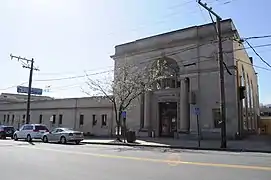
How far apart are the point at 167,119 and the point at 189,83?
4.93 m

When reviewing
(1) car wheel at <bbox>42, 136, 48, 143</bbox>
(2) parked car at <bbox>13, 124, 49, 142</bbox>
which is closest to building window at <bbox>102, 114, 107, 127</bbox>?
(2) parked car at <bbox>13, 124, 49, 142</bbox>

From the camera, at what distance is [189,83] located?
101 feet

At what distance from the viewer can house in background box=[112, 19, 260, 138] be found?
93.0ft

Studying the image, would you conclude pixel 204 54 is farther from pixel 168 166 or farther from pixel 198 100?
pixel 168 166

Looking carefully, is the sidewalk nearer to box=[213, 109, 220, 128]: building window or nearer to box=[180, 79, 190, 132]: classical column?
box=[213, 109, 220, 128]: building window

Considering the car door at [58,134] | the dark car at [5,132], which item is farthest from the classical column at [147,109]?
the dark car at [5,132]

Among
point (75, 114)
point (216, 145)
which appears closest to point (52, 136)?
point (216, 145)

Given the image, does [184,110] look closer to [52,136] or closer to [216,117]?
[216,117]

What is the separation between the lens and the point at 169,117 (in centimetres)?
3303

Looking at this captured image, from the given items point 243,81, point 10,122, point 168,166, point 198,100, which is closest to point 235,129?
point 198,100

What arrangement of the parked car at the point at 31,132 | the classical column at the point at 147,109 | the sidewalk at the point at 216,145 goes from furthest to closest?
the classical column at the point at 147,109
the parked car at the point at 31,132
the sidewalk at the point at 216,145

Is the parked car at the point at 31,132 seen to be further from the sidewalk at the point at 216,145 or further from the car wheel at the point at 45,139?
the sidewalk at the point at 216,145

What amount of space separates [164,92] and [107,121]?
889cm

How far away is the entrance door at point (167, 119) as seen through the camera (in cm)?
3259
